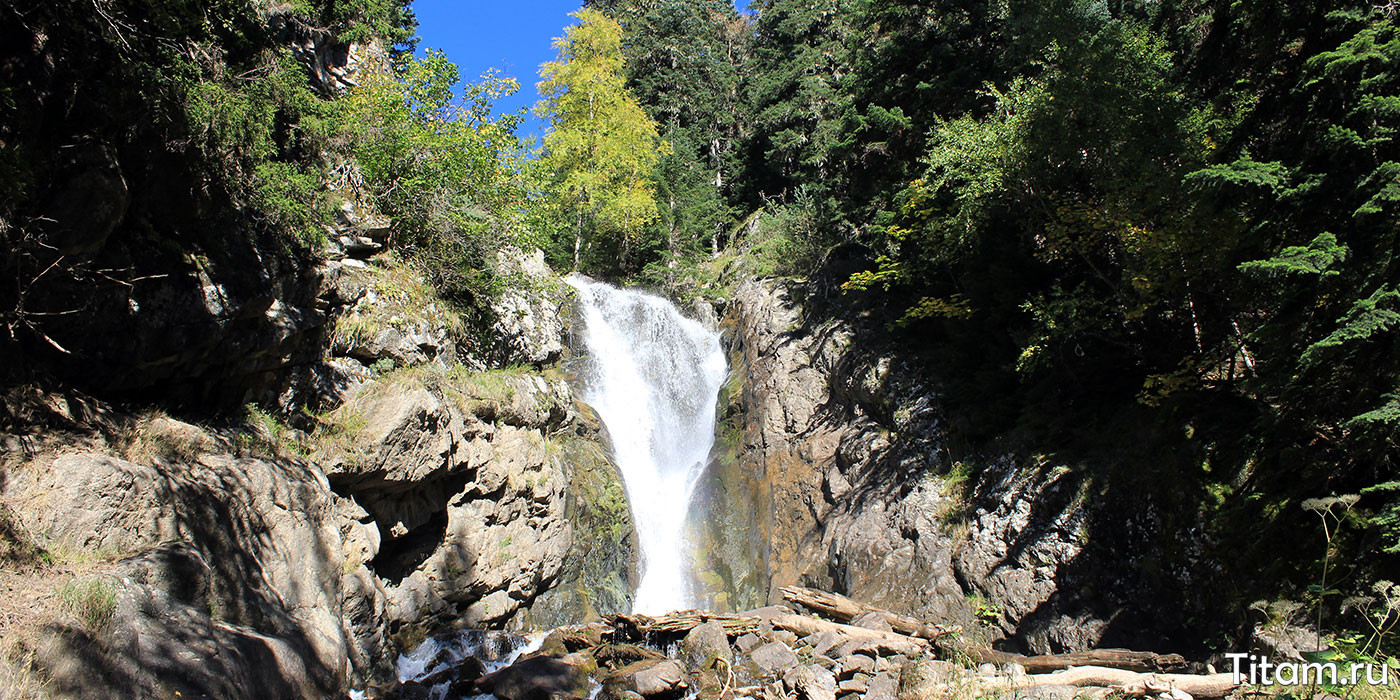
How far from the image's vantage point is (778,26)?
32719 millimetres

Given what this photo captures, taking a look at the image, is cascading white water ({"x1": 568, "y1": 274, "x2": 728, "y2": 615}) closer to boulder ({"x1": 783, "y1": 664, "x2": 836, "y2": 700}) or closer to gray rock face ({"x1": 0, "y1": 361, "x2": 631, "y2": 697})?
gray rock face ({"x1": 0, "y1": 361, "x2": 631, "y2": 697})

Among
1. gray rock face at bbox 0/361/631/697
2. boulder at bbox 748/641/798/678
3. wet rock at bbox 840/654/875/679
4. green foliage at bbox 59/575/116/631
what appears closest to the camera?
green foliage at bbox 59/575/116/631

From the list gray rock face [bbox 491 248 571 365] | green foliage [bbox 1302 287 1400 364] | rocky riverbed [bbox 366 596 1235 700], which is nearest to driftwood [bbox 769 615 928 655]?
rocky riverbed [bbox 366 596 1235 700]

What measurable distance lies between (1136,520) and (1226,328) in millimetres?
2978

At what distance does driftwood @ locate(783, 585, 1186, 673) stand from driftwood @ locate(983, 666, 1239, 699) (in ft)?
0.99

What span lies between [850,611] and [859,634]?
1.38 m

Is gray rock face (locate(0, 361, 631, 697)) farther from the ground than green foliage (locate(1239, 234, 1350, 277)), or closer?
closer

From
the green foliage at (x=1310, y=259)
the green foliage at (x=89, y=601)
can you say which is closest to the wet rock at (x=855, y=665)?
the green foliage at (x=1310, y=259)

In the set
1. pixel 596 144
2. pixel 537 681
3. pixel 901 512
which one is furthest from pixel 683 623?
pixel 596 144

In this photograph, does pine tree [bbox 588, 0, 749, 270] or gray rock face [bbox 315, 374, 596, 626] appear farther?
pine tree [bbox 588, 0, 749, 270]

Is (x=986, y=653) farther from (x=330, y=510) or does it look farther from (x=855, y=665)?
(x=330, y=510)

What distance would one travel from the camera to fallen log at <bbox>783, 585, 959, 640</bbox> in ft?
31.7

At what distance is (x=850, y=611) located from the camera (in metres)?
10.6

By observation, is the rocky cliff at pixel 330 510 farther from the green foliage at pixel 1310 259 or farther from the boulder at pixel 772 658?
the green foliage at pixel 1310 259
